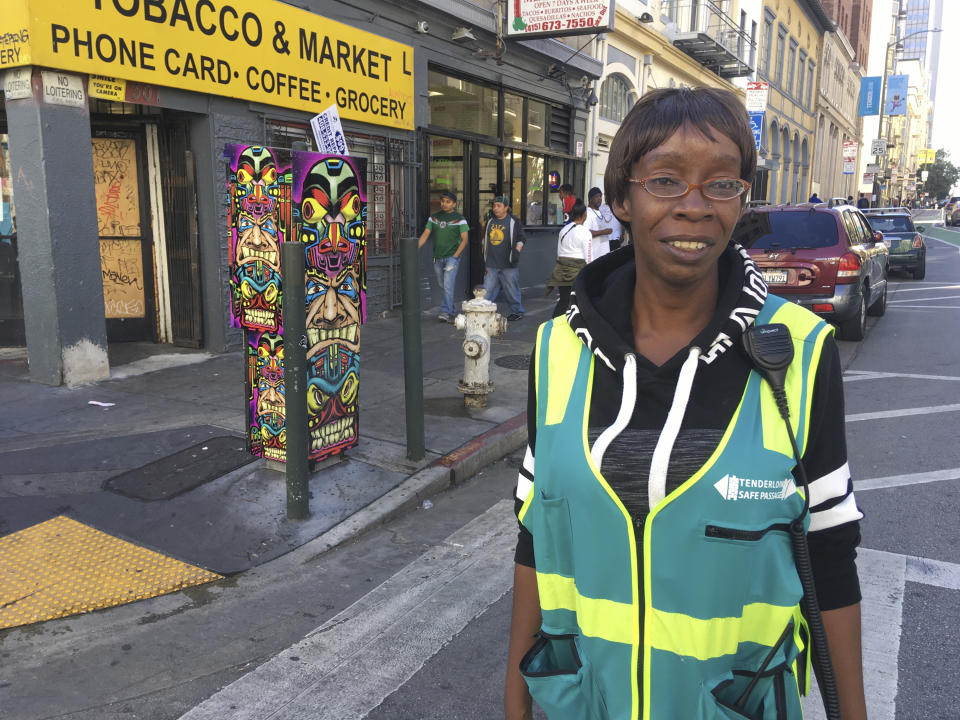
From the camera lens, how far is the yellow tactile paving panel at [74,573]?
3.69 metres

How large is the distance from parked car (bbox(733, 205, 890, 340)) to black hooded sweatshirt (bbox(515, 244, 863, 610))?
29.2 feet

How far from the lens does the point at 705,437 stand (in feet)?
4.28

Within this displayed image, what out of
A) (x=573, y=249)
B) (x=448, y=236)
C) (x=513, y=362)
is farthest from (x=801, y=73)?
(x=513, y=362)

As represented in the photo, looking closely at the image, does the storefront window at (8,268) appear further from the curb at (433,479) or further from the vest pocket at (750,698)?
the vest pocket at (750,698)

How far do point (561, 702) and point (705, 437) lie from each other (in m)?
0.56

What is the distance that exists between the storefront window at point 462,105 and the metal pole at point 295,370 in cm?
844

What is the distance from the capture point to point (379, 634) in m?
3.50

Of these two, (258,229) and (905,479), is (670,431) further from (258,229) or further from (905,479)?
(905,479)

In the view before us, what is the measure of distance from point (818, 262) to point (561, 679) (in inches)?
381

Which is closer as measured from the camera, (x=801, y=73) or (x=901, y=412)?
(x=901, y=412)

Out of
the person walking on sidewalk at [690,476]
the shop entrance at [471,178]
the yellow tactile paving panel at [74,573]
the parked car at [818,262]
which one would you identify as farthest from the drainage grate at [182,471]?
the shop entrance at [471,178]

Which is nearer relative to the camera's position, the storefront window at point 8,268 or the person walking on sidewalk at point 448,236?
the storefront window at point 8,268

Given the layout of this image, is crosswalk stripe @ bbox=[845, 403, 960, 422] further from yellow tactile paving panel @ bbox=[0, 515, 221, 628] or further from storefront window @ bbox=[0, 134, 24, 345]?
storefront window @ bbox=[0, 134, 24, 345]

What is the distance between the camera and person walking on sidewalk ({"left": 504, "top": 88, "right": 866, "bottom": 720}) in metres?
1.30
